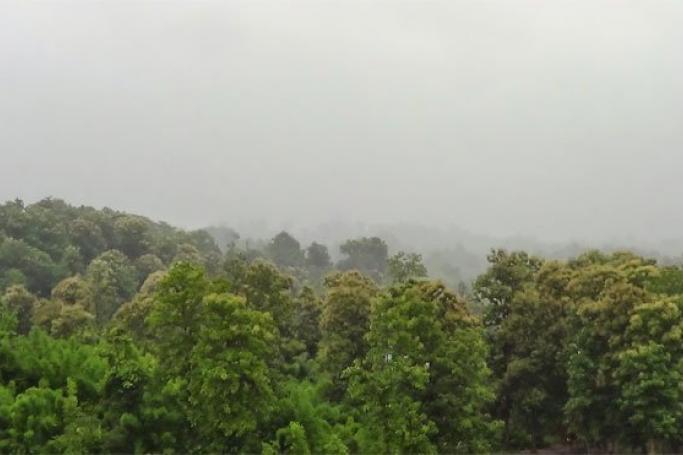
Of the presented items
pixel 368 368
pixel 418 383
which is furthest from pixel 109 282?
pixel 418 383

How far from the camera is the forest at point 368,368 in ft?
78.9

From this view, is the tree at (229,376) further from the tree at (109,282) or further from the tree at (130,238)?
the tree at (130,238)

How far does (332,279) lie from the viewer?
1549 inches

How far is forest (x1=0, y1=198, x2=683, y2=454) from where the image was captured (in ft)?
78.9

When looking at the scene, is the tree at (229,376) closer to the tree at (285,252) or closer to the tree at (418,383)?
the tree at (418,383)

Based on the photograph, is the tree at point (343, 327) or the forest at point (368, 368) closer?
the forest at point (368, 368)

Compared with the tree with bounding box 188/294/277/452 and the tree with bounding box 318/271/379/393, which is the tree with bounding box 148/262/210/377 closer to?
the tree with bounding box 188/294/277/452

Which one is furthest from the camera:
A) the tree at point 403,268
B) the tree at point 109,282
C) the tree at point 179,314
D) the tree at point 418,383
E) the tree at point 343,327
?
the tree at point 109,282

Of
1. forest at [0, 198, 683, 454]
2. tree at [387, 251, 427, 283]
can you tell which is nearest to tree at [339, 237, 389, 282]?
tree at [387, 251, 427, 283]

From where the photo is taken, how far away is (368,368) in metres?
29.1

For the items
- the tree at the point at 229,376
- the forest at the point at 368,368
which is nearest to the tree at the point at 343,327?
the forest at the point at 368,368

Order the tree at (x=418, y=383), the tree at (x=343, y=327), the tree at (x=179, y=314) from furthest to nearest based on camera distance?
1. the tree at (x=343, y=327)
2. the tree at (x=179, y=314)
3. the tree at (x=418, y=383)

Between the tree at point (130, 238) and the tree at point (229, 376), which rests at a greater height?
the tree at point (130, 238)

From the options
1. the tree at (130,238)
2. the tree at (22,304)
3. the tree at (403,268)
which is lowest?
the tree at (22,304)
